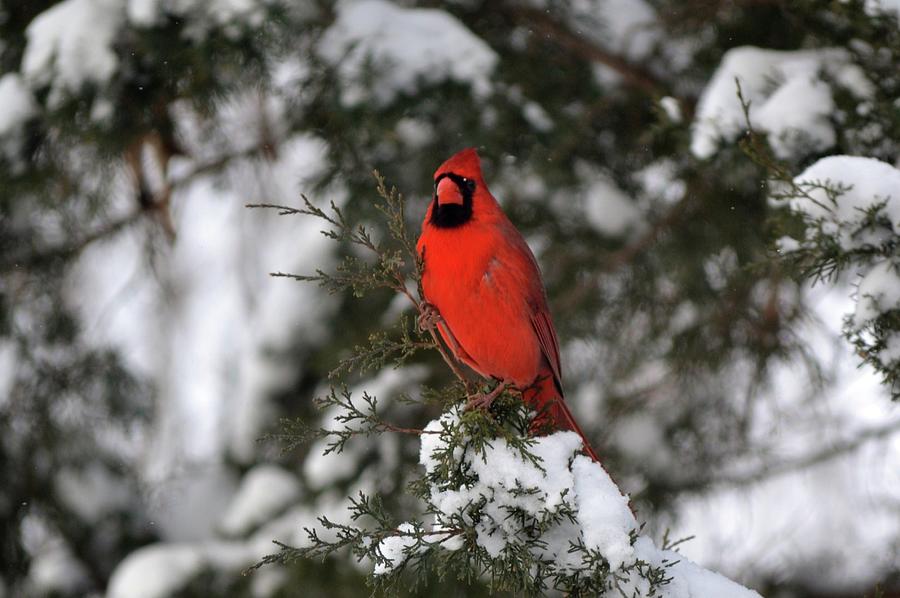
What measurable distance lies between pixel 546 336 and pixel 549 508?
1022 millimetres

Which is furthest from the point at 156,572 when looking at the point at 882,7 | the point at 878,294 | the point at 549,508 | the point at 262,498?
the point at 882,7

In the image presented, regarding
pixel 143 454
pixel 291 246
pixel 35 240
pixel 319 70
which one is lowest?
pixel 143 454

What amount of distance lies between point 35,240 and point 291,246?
1974 mm

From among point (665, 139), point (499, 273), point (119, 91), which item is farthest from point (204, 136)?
point (499, 273)

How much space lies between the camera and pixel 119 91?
3.71m

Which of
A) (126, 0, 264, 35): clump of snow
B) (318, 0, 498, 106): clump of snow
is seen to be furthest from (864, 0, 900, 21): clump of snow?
(126, 0, 264, 35): clump of snow

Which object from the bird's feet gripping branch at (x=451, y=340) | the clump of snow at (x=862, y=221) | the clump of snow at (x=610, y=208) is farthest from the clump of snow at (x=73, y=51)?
the clump of snow at (x=862, y=221)

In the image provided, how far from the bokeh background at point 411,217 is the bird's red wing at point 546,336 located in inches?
31.7

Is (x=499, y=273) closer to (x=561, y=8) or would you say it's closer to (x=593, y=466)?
(x=593, y=466)

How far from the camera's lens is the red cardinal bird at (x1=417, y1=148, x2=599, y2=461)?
8.55ft

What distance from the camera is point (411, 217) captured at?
4.25 meters

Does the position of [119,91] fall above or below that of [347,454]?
above

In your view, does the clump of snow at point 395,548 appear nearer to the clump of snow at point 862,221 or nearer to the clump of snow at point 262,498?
the clump of snow at point 862,221

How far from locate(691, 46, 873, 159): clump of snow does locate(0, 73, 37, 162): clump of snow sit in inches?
93.2
